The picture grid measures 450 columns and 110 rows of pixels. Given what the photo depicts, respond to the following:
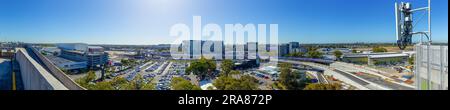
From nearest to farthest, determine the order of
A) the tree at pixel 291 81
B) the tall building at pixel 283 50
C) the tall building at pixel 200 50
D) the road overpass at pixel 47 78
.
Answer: the road overpass at pixel 47 78 → the tree at pixel 291 81 → the tall building at pixel 200 50 → the tall building at pixel 283 50

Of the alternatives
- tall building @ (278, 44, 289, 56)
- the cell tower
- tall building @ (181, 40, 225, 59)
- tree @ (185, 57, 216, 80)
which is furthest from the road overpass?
tall building @ (278, 44, 289, 56)

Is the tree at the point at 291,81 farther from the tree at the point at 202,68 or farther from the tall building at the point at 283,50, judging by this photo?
the tall building at the point at 283,50

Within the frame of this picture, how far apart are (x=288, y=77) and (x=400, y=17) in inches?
126

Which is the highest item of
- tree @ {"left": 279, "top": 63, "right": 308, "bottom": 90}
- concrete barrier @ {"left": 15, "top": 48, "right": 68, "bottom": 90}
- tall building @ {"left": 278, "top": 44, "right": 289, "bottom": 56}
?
tall building @ {"left": 278, "top": 44, "right": 289, "bottom": 56}

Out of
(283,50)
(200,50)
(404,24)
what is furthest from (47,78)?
(283,50)

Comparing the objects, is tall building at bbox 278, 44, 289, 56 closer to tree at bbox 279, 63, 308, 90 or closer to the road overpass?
tree at bbox 279, 63, 308, 90

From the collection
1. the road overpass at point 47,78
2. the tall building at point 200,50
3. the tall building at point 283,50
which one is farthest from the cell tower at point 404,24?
the tall building at point 283,50

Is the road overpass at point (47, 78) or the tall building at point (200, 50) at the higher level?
the tall building at point (200, 50)

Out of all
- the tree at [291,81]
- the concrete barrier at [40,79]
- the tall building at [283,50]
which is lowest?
the tree at [291,81]

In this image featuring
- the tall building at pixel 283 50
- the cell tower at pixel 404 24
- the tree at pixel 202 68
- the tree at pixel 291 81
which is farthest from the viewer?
the tall building at pixel 283 50

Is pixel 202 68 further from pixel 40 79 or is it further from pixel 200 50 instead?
pixel 40 79
